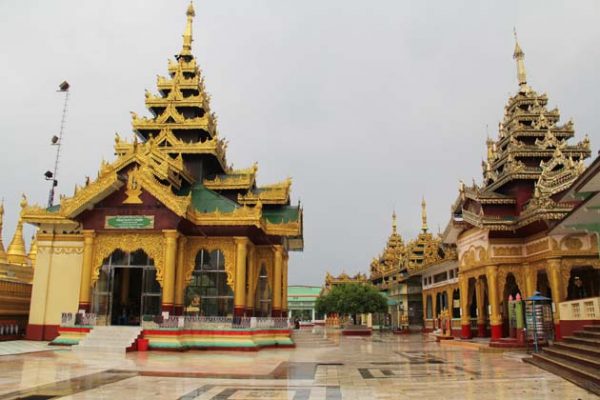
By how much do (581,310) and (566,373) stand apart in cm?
467

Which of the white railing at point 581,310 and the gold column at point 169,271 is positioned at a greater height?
the gold column at point 169,271

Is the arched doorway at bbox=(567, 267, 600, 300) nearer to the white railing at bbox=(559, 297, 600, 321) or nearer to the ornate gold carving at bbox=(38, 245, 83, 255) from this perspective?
the white railing at bbox=(559, 297, 600, 321)

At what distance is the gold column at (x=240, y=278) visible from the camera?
67.9 feet

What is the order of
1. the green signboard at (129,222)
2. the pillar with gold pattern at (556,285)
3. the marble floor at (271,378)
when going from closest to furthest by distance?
the marble floor at (271,378), the pillar with gold pattern at (556,285), the green signboard at (129,222)

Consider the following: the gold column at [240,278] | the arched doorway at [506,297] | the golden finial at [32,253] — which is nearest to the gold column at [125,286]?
the gold column at [240,278]

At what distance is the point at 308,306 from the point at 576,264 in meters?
72.0

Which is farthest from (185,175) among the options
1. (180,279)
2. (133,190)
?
(180,279)

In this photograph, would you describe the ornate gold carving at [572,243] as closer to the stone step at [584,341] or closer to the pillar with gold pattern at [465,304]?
the stone step at [584,341]

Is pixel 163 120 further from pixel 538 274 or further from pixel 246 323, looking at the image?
pixel 538 274

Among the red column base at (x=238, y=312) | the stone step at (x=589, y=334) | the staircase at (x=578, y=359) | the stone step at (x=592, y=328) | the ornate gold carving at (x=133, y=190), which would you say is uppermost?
the ornate gold carving at (x=133, y=190)

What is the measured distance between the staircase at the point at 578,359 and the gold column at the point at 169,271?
12679mm

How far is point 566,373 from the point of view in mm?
11070

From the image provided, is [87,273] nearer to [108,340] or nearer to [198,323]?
[108,340]

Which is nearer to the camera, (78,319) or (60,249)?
(78,319)
